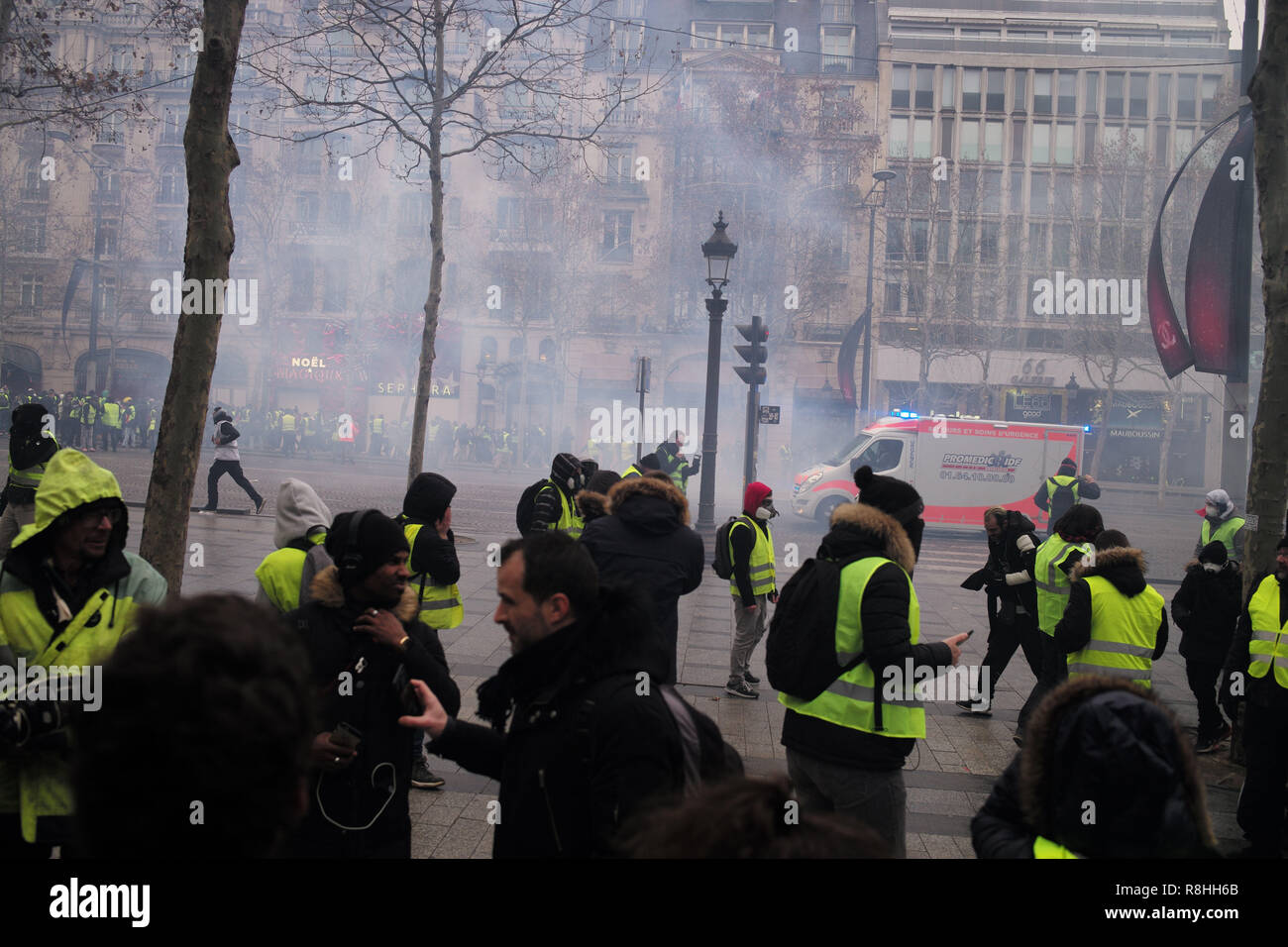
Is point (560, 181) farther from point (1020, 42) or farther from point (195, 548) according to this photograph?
point (195, 548)

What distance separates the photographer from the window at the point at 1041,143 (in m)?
44.5

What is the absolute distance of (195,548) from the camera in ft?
35.0

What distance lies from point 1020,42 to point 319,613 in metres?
50.8

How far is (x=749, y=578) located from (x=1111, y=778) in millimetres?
5387

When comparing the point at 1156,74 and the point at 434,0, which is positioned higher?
the point at 1156,74

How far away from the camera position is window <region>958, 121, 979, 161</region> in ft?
147

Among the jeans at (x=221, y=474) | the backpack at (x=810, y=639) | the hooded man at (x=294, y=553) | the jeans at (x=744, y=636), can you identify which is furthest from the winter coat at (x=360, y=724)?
the jeans at (x=221, y=474)

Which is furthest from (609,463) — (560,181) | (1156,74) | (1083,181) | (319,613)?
(319,613)

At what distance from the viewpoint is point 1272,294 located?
6551mm

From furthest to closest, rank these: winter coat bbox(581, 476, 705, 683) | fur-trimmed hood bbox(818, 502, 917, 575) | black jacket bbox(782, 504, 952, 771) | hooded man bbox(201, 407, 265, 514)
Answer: hooded man bbox(201, 407, 265, 514), winter coat bbox(581, 476, 705, 683), fur-trimmed hood bbox(818, 502, 917, 575), black jacket bbox(782, 504, 952, 771)

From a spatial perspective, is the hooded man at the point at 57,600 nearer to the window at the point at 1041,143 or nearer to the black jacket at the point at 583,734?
the black jacket at the point at 583,734

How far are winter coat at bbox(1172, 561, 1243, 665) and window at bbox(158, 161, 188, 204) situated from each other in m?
47.5

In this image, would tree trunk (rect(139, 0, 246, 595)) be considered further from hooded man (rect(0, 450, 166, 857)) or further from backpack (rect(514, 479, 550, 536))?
hooded man (rect(0, 450, 166, 857))

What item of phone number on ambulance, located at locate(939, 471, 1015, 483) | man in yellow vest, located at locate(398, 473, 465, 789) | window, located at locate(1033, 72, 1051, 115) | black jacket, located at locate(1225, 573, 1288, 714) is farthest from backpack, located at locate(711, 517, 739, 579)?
window, located at locate(1033, 72, 1051, 115)
